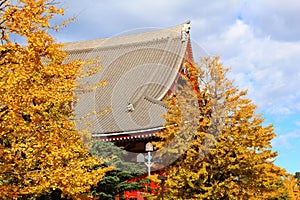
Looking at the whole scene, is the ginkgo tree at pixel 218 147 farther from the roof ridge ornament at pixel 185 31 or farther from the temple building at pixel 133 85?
the roof ridge ornament at pixel 185 31

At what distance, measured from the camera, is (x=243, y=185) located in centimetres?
1080

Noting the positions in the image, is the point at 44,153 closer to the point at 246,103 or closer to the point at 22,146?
the point at 22,146

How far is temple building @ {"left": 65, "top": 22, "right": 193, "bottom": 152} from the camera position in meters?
16.8

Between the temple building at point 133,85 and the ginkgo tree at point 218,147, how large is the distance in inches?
173

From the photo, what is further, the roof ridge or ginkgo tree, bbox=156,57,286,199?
the roof ridge

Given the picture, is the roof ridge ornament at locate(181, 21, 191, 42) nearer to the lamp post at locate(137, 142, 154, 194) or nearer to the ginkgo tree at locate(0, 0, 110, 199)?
the lamp post at locate(137, 142, 154, 194)

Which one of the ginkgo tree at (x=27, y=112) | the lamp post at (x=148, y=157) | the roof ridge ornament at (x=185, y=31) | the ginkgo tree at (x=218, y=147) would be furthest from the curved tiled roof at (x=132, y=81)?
the ginkgo tree at (x=27, y=112)

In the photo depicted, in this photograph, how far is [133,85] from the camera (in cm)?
2167

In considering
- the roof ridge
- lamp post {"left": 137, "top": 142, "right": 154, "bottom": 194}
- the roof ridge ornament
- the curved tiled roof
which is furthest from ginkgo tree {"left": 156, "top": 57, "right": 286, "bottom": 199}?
the roof ridge

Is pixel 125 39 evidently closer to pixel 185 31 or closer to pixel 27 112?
pixel 185 31

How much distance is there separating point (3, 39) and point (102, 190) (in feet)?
25.2

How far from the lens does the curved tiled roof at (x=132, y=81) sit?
17719 millimetres

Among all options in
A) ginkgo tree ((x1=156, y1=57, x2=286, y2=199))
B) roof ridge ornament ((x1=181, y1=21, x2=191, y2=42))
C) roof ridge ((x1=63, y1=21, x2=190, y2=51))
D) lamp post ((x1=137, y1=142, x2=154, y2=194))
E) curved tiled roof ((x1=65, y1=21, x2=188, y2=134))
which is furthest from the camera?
roof ridge ((x1=63, y1=21, x2=190, y2=51))

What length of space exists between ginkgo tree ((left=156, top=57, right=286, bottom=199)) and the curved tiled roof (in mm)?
5165
